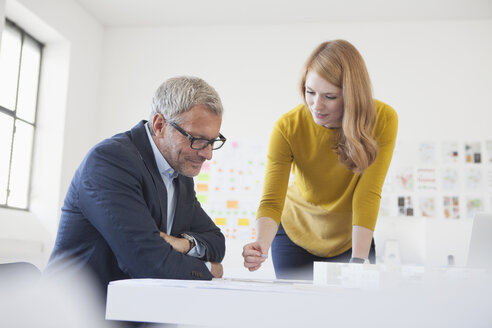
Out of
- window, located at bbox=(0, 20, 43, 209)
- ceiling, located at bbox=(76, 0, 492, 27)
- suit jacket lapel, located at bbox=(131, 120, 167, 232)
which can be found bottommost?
suit jacket lapel, located at bbox=(131, 120, 167, 232)

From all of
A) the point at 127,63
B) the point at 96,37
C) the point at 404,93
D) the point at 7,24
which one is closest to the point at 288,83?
the point at 404,93

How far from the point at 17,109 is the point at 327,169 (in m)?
3.21

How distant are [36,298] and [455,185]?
13.0 feet

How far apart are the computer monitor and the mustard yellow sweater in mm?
374

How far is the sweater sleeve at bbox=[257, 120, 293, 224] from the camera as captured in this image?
175 centimetres

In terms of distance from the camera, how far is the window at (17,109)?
3.95 m

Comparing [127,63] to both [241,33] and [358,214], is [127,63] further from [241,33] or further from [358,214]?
[358,214]

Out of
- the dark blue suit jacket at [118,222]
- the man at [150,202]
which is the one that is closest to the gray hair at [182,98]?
the man at [150,202]

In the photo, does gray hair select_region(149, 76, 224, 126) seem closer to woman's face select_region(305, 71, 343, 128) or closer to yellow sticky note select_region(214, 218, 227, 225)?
woman's face select_region(305, 71, 343, 128)

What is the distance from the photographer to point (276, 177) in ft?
5.76

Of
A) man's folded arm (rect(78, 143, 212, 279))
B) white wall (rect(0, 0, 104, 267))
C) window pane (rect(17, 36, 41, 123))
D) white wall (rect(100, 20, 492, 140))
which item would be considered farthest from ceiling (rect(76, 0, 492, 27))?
man's folded arm (rect(78, 143, 212, 279))

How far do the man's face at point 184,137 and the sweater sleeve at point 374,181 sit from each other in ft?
1.71

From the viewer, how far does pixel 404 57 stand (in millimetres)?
4559

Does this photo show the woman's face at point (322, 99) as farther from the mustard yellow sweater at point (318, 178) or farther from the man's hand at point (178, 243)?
the man's hand at point (178, 243)
